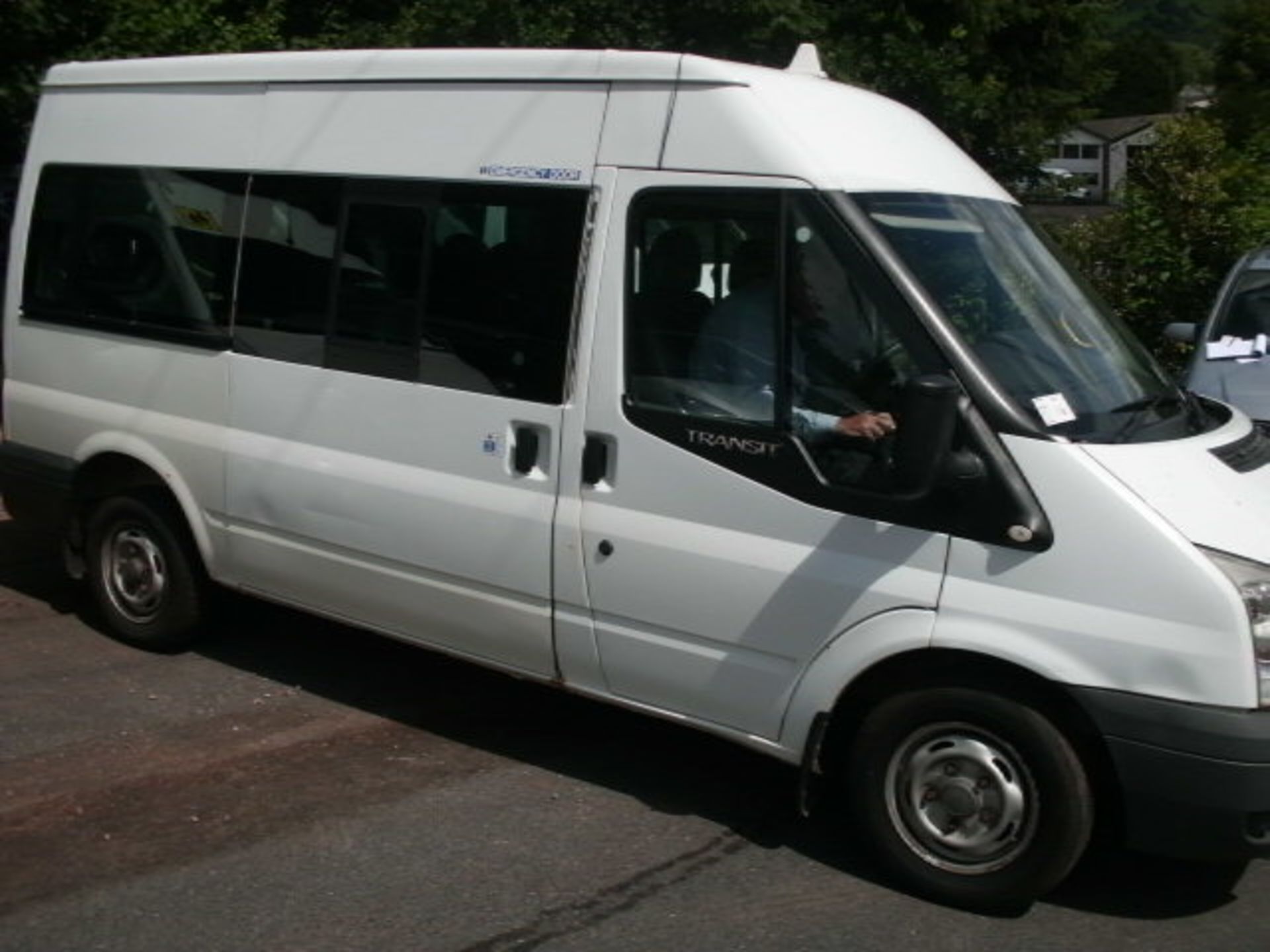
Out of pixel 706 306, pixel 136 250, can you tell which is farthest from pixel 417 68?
pixel 136 250

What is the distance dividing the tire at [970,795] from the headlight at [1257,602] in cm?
53

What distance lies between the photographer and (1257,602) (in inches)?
152

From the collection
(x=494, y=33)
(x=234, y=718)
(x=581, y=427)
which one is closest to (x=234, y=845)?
(x=234, y=718)

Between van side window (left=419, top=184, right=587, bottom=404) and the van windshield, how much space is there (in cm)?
103

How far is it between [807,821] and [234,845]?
1.79 metres

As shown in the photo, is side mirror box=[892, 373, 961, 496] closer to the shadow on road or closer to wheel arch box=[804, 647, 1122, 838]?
wheel arch box=[804, 647, 1122, 838]

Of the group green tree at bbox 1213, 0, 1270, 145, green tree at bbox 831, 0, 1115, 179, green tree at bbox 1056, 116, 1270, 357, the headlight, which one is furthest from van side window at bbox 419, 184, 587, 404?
green tree at bbox 1213, 0, 1270, 145

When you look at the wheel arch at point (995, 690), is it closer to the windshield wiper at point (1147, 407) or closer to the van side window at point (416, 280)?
the windshield wiper at point (1147, 407)

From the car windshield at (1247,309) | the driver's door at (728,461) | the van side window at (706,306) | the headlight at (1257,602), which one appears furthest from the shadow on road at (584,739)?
the car windshield at (1247,309)

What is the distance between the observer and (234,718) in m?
5.77

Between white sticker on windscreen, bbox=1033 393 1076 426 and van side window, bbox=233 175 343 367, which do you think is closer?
white sticker on windscreen, bbox=1033 393 1076 426

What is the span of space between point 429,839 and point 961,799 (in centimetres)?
162

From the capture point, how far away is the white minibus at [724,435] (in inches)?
159

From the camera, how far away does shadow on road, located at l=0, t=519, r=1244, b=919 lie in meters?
4.58
